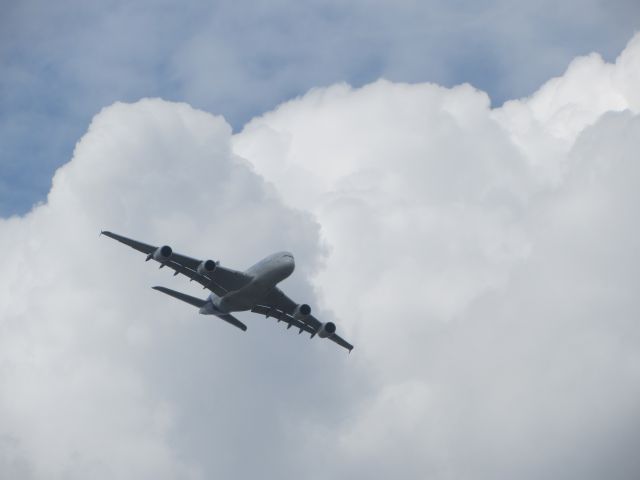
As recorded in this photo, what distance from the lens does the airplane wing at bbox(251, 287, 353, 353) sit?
307 feet

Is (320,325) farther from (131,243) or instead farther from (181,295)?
(131,243)

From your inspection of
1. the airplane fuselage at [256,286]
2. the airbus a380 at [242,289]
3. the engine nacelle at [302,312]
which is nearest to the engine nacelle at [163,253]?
the airbus a380 at [242,289]

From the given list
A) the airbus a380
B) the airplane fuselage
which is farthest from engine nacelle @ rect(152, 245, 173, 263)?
the airplane fuselage

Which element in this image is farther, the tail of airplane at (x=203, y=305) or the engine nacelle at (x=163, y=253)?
the tail of airplane at (x=203, y=305)

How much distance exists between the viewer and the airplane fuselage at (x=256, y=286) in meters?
82.5

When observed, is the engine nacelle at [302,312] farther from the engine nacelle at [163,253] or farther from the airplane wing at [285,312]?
the engine nacelle at [163,253]

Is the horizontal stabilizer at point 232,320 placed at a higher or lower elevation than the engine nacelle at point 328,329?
lower

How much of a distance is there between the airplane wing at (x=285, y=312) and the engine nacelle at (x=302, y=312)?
66 centimetres

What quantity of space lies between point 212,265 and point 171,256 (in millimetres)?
3642

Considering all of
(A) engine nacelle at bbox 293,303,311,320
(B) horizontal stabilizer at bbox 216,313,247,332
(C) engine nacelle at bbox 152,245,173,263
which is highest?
(A) engine nacelle at bbox 293,303,311,320

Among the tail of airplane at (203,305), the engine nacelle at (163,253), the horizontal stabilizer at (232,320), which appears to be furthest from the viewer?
the horizontal stabilizer at (232,320)

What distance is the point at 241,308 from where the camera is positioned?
9044cm

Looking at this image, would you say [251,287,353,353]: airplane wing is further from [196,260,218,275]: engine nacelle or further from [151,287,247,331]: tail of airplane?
[196,260,218,275]: engine nacelle

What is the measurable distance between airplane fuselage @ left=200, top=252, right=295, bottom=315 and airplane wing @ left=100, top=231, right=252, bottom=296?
22.7 inches
